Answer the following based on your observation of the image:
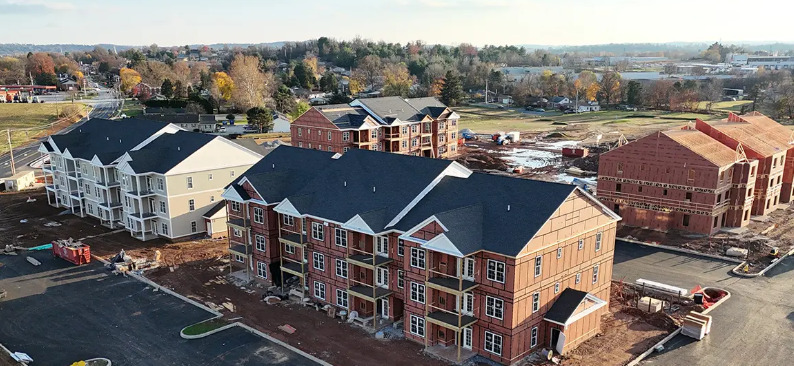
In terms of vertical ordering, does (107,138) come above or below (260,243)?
above

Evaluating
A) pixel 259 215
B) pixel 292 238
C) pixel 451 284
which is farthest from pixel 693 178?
pixel 259 215

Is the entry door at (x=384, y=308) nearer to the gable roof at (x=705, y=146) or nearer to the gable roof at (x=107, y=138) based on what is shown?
the gable roof at (x=705, y=146)

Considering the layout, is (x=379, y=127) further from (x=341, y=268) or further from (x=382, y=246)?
(x=382, y=246)

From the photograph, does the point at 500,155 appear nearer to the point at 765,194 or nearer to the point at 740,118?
the point at 740,118

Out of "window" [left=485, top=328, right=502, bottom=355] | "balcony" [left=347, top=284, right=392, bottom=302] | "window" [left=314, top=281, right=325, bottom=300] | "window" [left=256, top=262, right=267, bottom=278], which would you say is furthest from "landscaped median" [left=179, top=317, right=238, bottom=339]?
"window" [left=485, top=328, right=502, bottom=355]

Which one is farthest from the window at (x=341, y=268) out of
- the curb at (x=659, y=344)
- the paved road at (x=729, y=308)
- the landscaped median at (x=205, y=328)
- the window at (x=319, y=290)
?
the paved road at (x=729, y=308)

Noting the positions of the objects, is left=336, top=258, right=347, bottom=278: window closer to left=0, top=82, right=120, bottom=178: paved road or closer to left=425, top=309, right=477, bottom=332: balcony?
left=425, top=309, right=477, bottom=332: balcony
